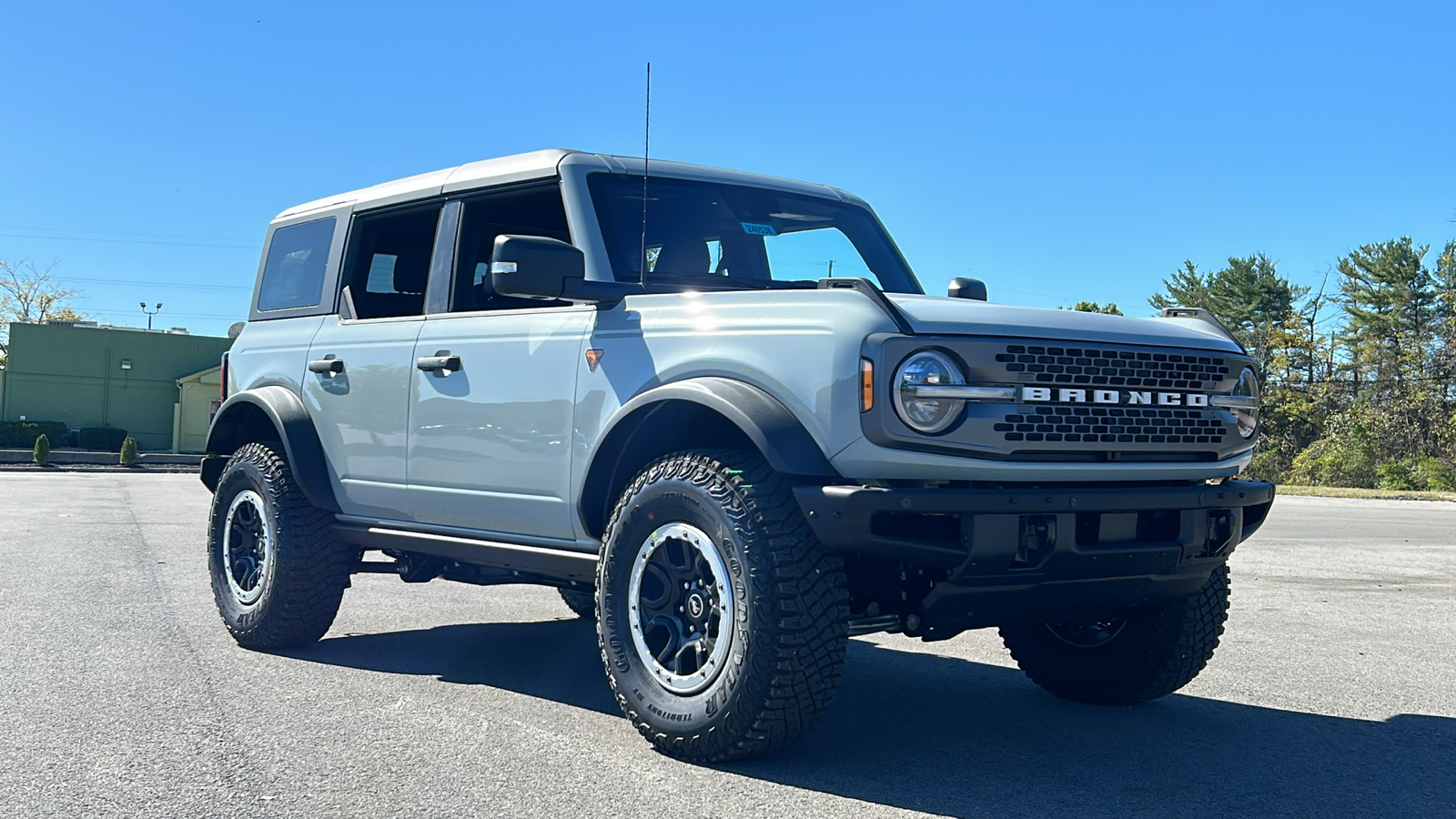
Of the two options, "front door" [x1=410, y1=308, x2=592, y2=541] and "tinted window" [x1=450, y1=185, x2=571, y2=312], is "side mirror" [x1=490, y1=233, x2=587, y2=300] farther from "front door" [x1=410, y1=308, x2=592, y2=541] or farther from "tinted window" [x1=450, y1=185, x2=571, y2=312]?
"tinted window" [x1=450, y1=185, x2=571, y2=312]

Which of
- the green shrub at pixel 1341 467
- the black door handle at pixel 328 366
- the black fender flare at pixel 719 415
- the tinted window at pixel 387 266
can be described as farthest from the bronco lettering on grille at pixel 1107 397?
the green shrub at pixel 1341 467

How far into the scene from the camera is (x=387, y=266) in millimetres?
6578

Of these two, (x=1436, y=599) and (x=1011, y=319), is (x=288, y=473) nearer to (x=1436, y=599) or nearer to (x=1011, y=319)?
(x=1011, y=319)

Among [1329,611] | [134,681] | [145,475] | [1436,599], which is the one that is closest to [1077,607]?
[134,681]

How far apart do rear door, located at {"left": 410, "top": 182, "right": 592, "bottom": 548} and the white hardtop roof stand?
0.25 feet

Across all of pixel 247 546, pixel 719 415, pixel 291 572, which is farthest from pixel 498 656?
pixel 719 415

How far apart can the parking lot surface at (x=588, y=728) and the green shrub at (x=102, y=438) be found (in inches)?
2033

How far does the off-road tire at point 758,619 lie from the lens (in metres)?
4.01

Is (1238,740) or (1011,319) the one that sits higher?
(1011,319)

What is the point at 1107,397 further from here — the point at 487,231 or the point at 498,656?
the point at 498,656

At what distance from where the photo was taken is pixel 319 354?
21.1 ft

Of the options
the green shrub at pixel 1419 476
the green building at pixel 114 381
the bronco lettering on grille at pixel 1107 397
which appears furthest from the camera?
the green building at pixel 114 381

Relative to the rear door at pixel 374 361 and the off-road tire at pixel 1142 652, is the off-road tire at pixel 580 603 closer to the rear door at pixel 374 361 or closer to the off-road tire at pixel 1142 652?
the rear door at pixel 374 361

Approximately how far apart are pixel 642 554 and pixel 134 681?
8.13ft
